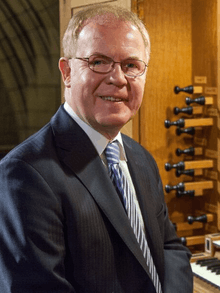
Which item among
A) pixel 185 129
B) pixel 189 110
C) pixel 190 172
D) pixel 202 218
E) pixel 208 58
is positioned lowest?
pixel 202 218

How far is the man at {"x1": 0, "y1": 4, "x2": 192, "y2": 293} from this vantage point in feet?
3.45

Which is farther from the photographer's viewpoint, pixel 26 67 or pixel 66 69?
pixel 26 67

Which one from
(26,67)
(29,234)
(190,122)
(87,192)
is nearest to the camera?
(29,234)

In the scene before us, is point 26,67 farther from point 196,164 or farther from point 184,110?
point 196,164

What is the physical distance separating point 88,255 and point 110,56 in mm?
501

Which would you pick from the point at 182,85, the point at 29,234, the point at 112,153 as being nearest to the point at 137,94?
the point at 112,153

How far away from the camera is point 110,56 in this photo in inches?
46.2

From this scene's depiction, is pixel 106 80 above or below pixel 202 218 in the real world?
above

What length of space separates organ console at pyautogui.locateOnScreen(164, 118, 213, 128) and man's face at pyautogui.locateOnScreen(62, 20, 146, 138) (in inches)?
57.1

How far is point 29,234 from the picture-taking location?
3.41 feet

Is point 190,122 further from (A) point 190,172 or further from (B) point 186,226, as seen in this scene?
(B) point 186,226

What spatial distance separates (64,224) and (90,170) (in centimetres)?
16

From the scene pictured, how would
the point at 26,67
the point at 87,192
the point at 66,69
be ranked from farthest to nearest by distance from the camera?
the point at 26,67, the point at 66,69, the point at 87,192

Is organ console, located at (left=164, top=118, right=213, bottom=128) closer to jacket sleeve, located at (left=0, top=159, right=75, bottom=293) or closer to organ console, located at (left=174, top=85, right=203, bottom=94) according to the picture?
organ console, located at (left=174, top=85, right=203, bottom=94)
